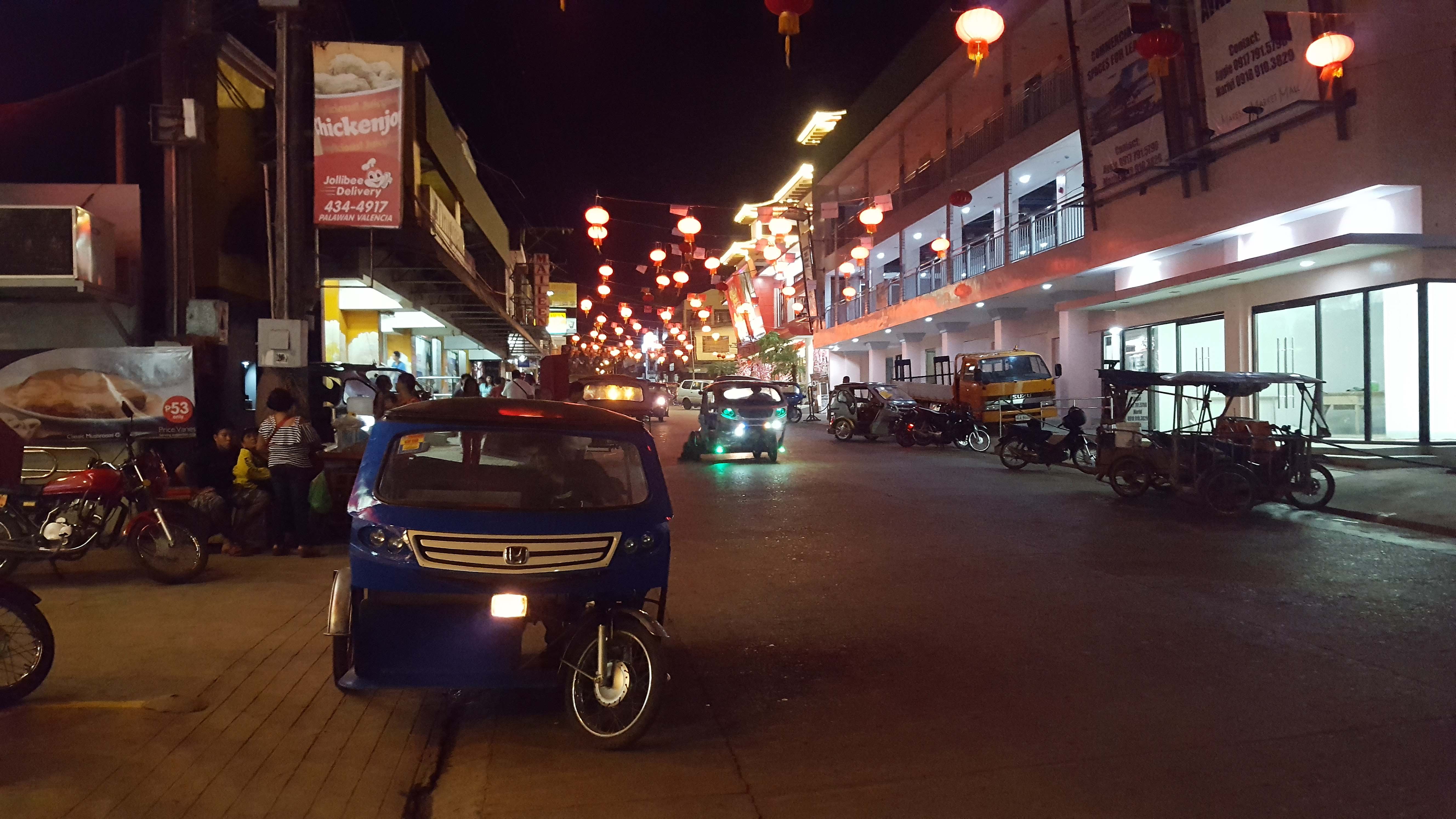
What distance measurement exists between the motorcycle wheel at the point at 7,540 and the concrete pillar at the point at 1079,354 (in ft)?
77.2

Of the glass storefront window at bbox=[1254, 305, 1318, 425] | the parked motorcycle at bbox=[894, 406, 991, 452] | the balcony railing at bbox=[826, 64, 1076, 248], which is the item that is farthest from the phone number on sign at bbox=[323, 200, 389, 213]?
the balcony railing at bbox=[826, 64, 1076, 248]

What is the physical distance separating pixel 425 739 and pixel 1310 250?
51.9 feet

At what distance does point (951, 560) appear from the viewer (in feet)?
31.0

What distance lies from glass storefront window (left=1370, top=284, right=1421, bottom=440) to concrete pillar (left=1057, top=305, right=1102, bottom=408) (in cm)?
937

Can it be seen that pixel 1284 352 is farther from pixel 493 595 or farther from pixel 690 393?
pixel 690 393

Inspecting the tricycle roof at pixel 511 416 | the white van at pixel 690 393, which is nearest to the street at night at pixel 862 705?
the tricycle roof at pixel 511 416

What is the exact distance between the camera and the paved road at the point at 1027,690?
4133mm

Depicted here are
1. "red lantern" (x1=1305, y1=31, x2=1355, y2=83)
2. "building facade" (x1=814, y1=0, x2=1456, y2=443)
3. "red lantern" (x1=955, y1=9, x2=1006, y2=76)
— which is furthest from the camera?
"building facade" (x1=814, y1=0, x2=1456, y2=443)

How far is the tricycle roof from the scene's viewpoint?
5.19 metres

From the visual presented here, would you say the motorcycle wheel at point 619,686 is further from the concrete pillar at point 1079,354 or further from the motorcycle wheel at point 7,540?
the concrete pillar at point 1079,354

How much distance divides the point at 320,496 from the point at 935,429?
17.8 meters

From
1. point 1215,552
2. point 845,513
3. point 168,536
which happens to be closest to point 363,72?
point 168,536

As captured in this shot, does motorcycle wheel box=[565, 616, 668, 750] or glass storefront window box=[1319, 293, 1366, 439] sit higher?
glass storefront window box=[1319, 293, 1366, 439]

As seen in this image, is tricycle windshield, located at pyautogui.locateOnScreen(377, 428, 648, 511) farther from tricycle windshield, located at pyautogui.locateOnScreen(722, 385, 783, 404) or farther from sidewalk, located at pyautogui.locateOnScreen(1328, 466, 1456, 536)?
tricycle windshield, located at pyautogui.locateOnScreen(722, 385, 783, 404)
